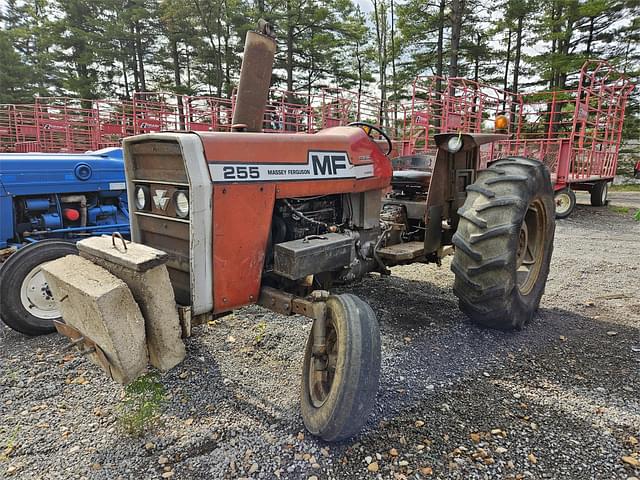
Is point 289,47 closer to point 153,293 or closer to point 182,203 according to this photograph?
point 182,203

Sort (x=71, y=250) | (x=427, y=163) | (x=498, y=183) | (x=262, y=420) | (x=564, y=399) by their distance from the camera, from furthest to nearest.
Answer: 1. (x=427, y=163)
2. (x=71, y=250)
3. (x=498, y=183)
4. (x=564, y=399)
5. (x=262, y=420)

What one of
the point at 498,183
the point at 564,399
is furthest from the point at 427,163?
the point at 564,399

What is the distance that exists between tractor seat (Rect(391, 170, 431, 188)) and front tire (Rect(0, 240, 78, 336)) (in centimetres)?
293

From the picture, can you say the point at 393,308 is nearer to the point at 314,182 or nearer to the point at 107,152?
the point at 314,182

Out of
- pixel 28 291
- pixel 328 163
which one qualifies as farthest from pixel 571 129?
pixel 28 291

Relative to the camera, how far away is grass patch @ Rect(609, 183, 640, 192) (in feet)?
55.5

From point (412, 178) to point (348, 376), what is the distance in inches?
99.5

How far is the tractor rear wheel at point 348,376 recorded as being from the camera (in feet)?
6.09

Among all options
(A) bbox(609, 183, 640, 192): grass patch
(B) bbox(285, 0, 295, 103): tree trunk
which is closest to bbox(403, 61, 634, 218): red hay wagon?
(A) bbox(609, 183, 640, 192): grass patch

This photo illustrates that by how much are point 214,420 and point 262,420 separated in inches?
9.9

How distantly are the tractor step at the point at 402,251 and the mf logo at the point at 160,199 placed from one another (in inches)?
62.7

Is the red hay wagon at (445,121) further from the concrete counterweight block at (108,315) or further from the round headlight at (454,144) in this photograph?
the concrete counterweight block at (108,315)

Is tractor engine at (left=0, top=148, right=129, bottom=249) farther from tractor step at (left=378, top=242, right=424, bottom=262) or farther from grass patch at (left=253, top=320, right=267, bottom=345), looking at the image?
tractor step at (left=378, top=242, right=424, bottom=262)

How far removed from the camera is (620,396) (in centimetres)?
243
